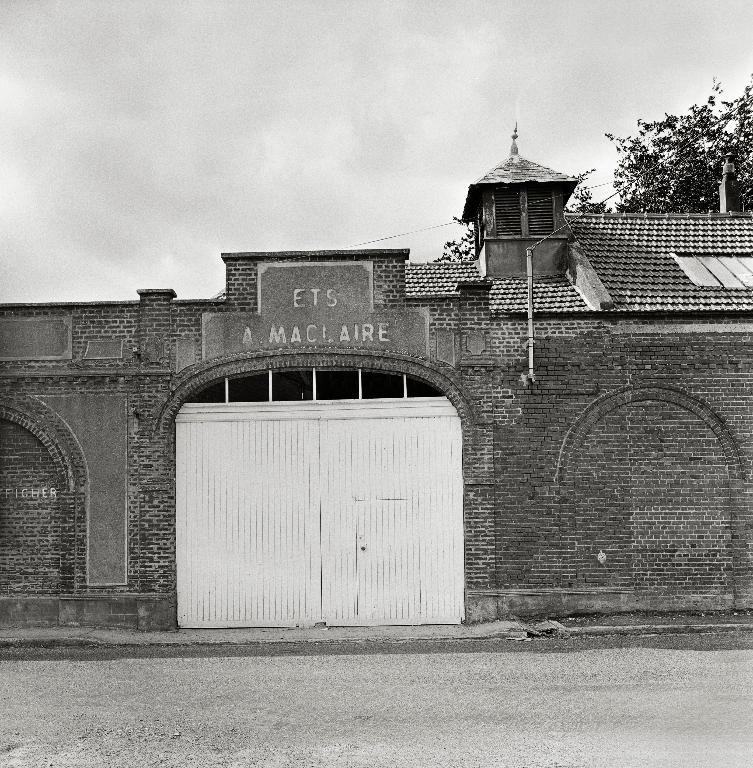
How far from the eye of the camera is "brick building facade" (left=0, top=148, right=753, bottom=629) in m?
12.8

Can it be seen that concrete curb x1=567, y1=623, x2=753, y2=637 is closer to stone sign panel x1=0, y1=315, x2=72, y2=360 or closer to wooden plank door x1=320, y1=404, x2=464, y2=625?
wooden plank door x1=320, y1=404, x2=464, y2=625

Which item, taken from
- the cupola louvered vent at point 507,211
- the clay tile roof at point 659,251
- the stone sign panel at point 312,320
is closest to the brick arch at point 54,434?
the stone sign panel at point 312,320

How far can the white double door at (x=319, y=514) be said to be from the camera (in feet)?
42.1

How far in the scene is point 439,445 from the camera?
13000 millimetres

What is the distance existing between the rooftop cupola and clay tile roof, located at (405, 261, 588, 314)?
0.58m

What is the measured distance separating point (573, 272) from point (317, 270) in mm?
4607

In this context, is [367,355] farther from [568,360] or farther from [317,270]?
[568,360]

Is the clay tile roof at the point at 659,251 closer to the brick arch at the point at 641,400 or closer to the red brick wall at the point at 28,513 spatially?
the brick arch at the point at 641,400

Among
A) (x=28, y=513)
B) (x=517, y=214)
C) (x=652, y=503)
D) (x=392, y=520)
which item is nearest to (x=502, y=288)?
(x=517, y=214)

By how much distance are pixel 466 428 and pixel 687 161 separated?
18841 millimetres

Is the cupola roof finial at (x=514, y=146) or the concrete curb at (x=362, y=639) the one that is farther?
the cupola roof finial at (x=514, y=146)

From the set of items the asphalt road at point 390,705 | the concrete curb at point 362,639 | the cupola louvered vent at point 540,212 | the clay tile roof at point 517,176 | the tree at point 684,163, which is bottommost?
the asphalt road at point 390,705

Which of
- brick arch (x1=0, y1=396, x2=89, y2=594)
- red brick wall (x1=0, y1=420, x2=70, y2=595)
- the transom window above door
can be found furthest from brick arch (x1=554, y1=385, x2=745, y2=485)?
red brick wall (x1=0, y1=420, x2=70, y2=595)

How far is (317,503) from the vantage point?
42.4 ft
